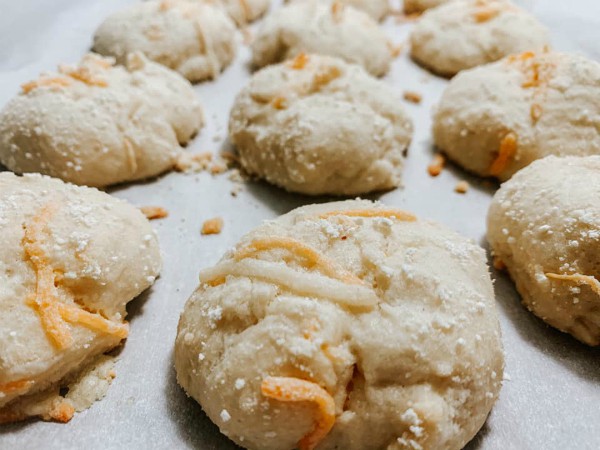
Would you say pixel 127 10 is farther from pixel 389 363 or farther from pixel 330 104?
pixel 389 363

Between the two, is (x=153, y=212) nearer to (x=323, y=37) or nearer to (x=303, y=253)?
(x=303, y=253)

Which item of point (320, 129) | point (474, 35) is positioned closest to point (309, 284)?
point (320, 129)

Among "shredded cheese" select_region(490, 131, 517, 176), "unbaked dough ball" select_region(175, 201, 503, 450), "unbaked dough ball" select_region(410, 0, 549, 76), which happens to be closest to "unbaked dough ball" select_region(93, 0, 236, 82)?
"unbaked dough ball" select_region(410, 0, 549, 76)

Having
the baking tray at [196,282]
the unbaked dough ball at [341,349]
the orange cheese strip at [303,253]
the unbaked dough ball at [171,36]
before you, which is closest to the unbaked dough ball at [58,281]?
the baking tray at [196,282]

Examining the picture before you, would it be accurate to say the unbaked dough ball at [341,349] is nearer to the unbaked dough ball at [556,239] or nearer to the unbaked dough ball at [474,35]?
the unbaked dough ball at [556,239]

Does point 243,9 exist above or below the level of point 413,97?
above

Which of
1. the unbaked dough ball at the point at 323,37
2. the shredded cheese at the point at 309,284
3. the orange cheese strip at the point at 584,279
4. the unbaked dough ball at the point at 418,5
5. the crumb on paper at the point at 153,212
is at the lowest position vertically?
the crumb on paper at the point at 153,212

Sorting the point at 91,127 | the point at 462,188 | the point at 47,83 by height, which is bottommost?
the point at 462,188
